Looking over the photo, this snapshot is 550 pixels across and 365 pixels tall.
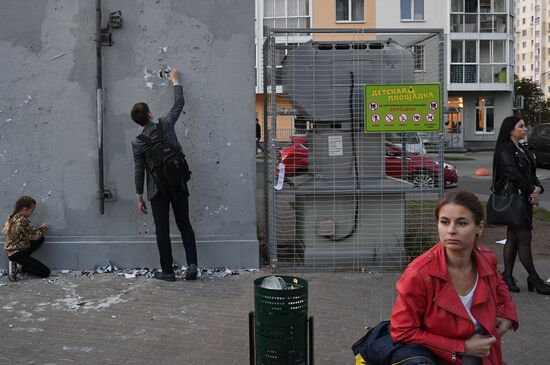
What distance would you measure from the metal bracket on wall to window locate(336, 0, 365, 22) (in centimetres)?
3258

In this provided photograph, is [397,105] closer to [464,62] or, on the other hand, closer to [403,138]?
[403,138]

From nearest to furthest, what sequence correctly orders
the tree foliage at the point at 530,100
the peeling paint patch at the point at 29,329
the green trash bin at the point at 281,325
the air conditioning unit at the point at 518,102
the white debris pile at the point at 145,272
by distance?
1. the green trash bin at the point at 281,325
2. the peeling paint patch at the point at 29,329
3. the white debris pile at the point at 145,272
4. the air conditioning unit at the point at 518,102
5. the tree foliage at the point at 530,100

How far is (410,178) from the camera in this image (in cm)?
737

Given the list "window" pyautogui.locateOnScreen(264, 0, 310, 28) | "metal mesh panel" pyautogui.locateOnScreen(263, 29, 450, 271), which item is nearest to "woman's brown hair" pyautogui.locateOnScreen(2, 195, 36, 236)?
"metal mesh panel" pyautogui.locateOnScreen(263, 29, 450, 271)

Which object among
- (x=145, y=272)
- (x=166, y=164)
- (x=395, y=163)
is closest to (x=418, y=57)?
(x=395, y=163)

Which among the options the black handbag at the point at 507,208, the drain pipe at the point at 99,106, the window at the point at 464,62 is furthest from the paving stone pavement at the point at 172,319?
→ the window at the point at 464,62

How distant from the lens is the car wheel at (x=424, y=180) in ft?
23.6

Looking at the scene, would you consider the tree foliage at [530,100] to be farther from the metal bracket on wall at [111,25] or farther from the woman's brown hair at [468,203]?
the woman's brown hair at [468,203]

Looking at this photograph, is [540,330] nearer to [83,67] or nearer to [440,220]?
[440,220]

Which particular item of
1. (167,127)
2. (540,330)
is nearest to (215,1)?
(167,127)

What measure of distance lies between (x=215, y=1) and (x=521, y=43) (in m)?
126

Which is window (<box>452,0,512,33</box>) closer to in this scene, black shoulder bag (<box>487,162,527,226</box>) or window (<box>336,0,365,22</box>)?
window (<box>336,0,365,22</box>)

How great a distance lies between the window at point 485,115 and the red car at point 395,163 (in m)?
37.5

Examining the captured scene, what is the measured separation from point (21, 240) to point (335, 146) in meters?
3.50
